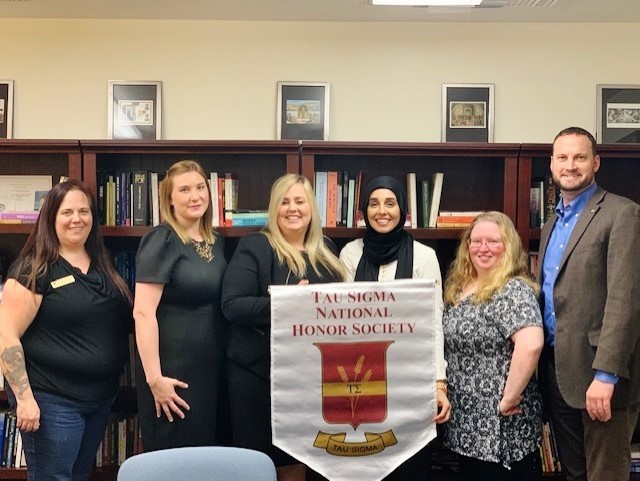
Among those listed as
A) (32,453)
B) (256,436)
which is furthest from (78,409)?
(256,436)

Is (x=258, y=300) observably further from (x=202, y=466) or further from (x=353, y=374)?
(x=202, y=466)

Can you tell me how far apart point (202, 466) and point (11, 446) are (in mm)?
1746

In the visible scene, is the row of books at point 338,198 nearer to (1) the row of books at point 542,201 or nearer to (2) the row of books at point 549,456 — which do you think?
(1) the row of books at point 542,201

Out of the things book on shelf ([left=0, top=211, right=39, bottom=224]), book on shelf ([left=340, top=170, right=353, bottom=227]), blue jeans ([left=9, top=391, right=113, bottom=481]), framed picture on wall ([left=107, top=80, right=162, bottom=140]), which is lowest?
blue jeans ([left=9, top=391, right=113, bottom=481])

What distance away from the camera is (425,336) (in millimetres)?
2285

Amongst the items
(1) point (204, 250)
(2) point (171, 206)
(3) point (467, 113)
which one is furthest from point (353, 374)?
(3) point (467, 113)

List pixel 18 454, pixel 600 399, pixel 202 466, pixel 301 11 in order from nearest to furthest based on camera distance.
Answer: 1. pixel 202 466
2. pixel 600 399
3. pixel 18 454
4. pixel 301 11

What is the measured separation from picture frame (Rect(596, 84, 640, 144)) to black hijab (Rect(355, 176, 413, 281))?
53.9 inches

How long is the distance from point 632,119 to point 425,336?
1.86 metres

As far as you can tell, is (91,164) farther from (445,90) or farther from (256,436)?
(445,90)

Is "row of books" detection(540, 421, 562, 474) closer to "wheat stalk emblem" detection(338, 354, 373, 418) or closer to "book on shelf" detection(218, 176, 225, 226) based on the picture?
"wheat stalk emblem" detection(338, 354, 373, 418)

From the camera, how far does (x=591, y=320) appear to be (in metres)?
2.26

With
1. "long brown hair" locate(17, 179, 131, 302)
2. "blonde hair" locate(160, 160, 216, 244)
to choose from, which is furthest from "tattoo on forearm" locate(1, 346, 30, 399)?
"blonde hair" locate(160, 160, 216, 244)

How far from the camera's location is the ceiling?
9.85 ft
